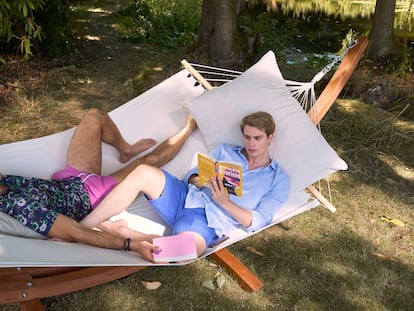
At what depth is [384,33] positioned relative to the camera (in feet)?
15.4

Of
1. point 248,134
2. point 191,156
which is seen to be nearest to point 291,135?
point 248,134

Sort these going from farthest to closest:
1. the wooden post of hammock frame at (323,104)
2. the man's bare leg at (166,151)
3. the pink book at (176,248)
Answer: the man's bare leg at (166,151) < the wooden post of hammock frame at (323,104) < the pink book at (176,248)

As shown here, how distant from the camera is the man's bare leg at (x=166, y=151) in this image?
2.56m

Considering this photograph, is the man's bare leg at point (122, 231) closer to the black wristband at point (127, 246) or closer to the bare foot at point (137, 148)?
the black wristband at point (127, 246)

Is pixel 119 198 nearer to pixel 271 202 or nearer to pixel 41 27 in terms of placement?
pixel 271 202

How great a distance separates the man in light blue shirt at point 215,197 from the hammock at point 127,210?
7 cm

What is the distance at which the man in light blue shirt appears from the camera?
204 cm

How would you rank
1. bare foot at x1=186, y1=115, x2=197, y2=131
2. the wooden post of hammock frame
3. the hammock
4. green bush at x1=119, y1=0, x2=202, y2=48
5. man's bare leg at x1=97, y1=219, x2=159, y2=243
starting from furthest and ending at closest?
green bush at x1=119, y1=0, x2=202, y2=48 → bare foot at x1=186, y1=115, x2=197, y2=131 → the wooden post of hammock frame → man's bare leg at x1=97, y1=219, x2=159, y2=243 → the hammock

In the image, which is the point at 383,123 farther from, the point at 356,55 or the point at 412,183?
the point at 356,55

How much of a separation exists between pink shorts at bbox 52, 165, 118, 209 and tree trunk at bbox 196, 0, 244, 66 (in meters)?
2.71

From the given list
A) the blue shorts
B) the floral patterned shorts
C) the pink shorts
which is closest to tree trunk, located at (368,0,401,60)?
the blue shorts

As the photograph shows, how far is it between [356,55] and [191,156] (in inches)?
41.9

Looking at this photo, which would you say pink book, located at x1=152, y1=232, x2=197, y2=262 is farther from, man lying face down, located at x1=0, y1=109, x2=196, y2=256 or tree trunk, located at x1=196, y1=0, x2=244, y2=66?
tree trunk, located at x1=196, y1=0, x2=244, y2=66

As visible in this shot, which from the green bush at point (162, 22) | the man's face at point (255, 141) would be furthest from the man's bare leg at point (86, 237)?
the green bush at point (162, 22)
